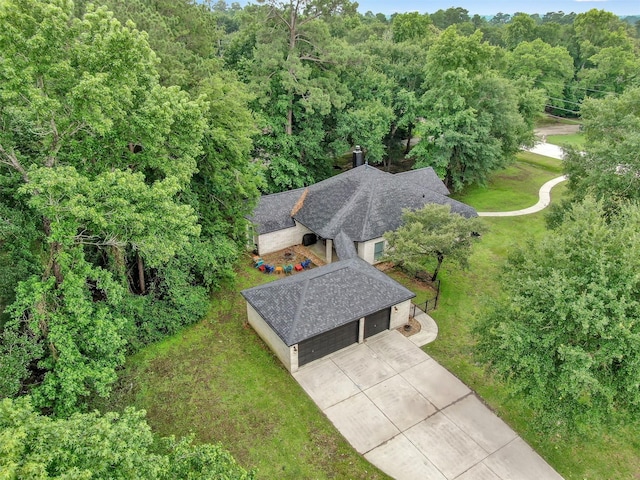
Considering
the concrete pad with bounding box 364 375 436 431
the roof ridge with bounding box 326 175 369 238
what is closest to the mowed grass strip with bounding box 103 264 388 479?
the concrete pad with bounding box 364 375 436 431

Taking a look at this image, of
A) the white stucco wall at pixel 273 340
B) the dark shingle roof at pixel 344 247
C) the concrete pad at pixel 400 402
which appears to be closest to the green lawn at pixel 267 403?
the white stucco wall at pixel 273 340

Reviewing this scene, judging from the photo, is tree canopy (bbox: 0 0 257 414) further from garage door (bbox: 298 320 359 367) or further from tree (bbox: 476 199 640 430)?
tree (bbox: 476 199 640 430)

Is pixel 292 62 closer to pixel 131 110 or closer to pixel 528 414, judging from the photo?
pixel 131 110

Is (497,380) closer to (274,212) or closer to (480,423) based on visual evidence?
(480,423)

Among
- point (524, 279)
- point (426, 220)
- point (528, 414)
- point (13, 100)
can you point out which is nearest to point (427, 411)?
point (528, 414)

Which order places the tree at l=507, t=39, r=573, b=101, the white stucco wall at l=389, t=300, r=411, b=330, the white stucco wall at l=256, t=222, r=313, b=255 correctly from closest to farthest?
the white stucco wall at l=389, t=300, r=411, b=330
the white stucco wall at l=256, t=222, r=313, b=255
the tree at l=507, t=39, r=573, b=101

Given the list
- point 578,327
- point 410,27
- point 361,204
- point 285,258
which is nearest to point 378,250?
point 361,204
